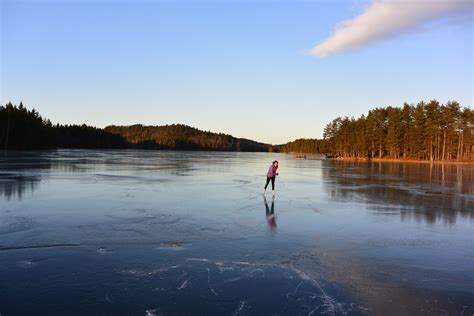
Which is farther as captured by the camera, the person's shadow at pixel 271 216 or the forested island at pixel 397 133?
the forested island at pixel 397 133

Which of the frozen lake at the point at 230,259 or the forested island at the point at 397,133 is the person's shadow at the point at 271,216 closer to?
the frozen lake at the point at 230,259

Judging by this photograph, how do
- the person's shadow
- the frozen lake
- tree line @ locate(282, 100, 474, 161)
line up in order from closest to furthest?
the frozen lake < the person's shadow < tree line @ locate(282, 100, 474, 161)

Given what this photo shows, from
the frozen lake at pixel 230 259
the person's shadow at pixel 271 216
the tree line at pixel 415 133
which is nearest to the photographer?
the frozen lake at pixel 230 259

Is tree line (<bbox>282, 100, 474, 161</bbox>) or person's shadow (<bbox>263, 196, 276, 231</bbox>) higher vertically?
tree line (<bbox>282, 100, 474, 161</bbox>)

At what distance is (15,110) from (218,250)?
3287 inches

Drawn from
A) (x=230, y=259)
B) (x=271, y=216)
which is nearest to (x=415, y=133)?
(x=271, y=216)

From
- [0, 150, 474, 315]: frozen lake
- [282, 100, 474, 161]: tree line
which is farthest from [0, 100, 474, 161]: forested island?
[0, 150, 474, 315]: frozen lake

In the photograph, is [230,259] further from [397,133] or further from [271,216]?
[397,133]

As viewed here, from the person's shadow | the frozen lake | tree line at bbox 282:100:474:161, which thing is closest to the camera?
the frozen lake

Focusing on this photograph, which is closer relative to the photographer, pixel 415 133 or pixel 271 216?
pixel 271 216

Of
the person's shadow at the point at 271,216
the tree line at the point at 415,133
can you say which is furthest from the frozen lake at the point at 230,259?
the tree line at the point at 415,133

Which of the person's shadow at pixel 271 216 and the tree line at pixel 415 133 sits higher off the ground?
the tree line at pixel 415 133

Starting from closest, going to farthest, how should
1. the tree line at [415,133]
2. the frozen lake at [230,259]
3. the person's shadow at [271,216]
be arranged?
the frozen lake at [230,259] < the person's shadow at [271,216] < the tree line at [415,133]

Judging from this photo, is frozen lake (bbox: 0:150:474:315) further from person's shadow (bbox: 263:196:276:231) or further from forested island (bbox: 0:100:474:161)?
forested island (bbox: 0:100:474:161)
